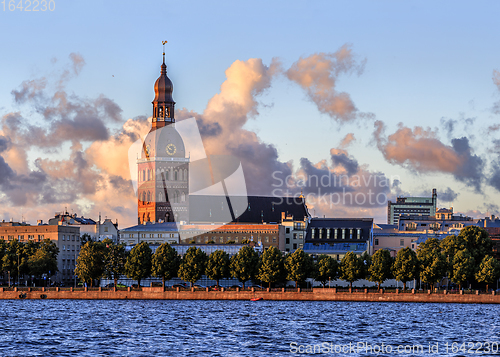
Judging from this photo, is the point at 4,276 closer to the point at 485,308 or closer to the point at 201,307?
the point at 201,307

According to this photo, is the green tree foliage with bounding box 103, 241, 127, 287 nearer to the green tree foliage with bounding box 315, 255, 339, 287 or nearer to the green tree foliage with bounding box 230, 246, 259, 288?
the green tree foliage with bounding box 230, 246, 259, 288

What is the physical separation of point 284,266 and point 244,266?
20.4 feet

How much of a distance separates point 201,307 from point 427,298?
3458cm

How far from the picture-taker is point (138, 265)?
149 meters

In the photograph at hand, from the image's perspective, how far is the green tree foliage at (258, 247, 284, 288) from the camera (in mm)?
145125

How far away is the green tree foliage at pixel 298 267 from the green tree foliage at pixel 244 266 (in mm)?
5186

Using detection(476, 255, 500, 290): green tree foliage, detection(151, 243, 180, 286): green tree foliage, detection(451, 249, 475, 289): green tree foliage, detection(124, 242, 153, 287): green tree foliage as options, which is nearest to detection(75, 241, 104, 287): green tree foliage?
detection(124, 242, 153, 287): green tree foliage

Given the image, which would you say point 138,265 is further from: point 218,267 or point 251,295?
point 251,295

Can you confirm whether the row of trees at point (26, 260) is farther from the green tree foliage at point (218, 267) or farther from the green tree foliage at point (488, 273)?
the green tree foliage at point (488, 273)

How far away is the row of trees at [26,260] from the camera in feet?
538

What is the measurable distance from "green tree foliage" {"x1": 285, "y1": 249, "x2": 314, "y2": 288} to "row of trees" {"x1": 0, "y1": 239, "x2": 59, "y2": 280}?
151 feet

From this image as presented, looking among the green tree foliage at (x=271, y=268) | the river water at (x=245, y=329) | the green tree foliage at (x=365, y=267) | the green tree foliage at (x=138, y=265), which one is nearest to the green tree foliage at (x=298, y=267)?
the green tree foliage at (x=271, y=268)

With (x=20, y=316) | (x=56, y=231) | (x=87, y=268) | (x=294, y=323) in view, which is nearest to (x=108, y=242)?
(x=56, y=231)

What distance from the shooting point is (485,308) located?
124 m
